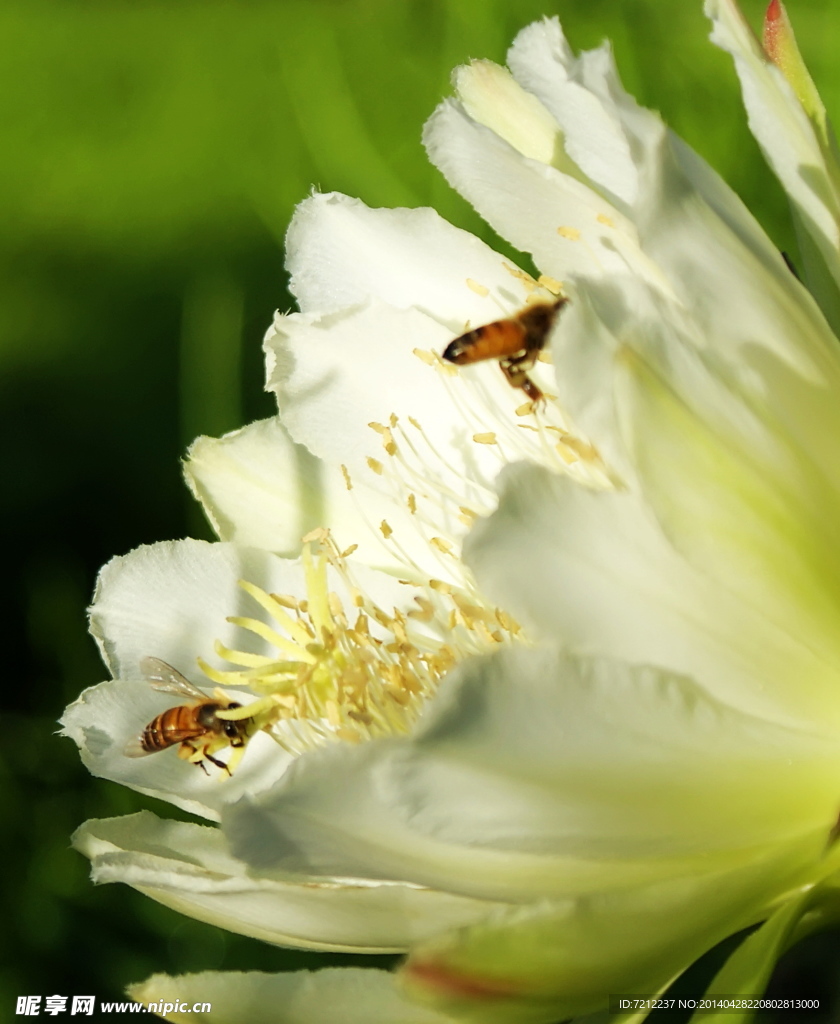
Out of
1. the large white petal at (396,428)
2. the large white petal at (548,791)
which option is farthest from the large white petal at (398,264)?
the large white petal at (548,791)

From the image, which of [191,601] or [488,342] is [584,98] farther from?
[191,601]

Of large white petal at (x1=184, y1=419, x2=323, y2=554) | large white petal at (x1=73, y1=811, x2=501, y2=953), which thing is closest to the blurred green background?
large white petal at (x1=184, y1=419, x2=323, y2=554)

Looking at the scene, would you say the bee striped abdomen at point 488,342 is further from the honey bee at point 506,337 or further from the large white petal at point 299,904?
the large white petal at point 299,904

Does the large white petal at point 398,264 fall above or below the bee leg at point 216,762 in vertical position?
above

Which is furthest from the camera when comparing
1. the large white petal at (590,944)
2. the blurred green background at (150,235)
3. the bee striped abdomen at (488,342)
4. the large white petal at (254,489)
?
the blurred green background at (150,235)

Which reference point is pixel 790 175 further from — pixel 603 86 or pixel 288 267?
pixel 288 267

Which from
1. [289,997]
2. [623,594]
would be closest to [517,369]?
[623,594]
